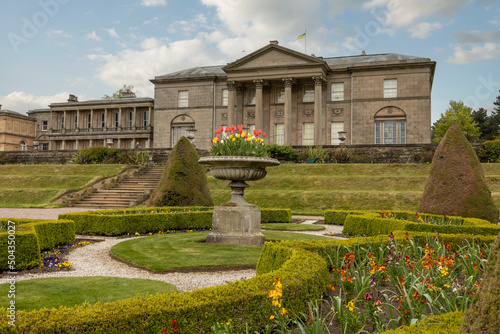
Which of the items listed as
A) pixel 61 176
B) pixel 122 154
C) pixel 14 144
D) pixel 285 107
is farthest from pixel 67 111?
pixel 285 107

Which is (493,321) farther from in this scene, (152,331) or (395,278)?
(395,278)

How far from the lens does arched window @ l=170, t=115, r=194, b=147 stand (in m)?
45.0

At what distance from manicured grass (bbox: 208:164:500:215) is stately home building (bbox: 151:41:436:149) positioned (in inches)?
439

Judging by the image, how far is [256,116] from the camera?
40250mm

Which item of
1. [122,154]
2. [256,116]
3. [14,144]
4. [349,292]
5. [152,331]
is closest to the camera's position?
[152,331]

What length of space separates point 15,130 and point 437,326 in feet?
232

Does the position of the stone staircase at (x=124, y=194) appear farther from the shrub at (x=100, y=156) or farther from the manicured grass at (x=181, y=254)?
the manicured grass at (x=181, y=254)

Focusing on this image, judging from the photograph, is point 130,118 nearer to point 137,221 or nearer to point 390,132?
point 390,132

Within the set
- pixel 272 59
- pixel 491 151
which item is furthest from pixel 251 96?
pixel 491 151

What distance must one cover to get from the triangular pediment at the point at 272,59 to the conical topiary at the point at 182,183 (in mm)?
26140

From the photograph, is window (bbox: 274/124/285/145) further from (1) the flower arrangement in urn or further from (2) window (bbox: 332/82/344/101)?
(1) the flower arrangement in urn

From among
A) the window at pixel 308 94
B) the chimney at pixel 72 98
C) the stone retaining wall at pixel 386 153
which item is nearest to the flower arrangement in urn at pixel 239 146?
the stone retaining wall at pixel 386 153

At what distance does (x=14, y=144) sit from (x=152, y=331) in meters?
69.6

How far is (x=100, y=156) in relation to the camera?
3709 cm
